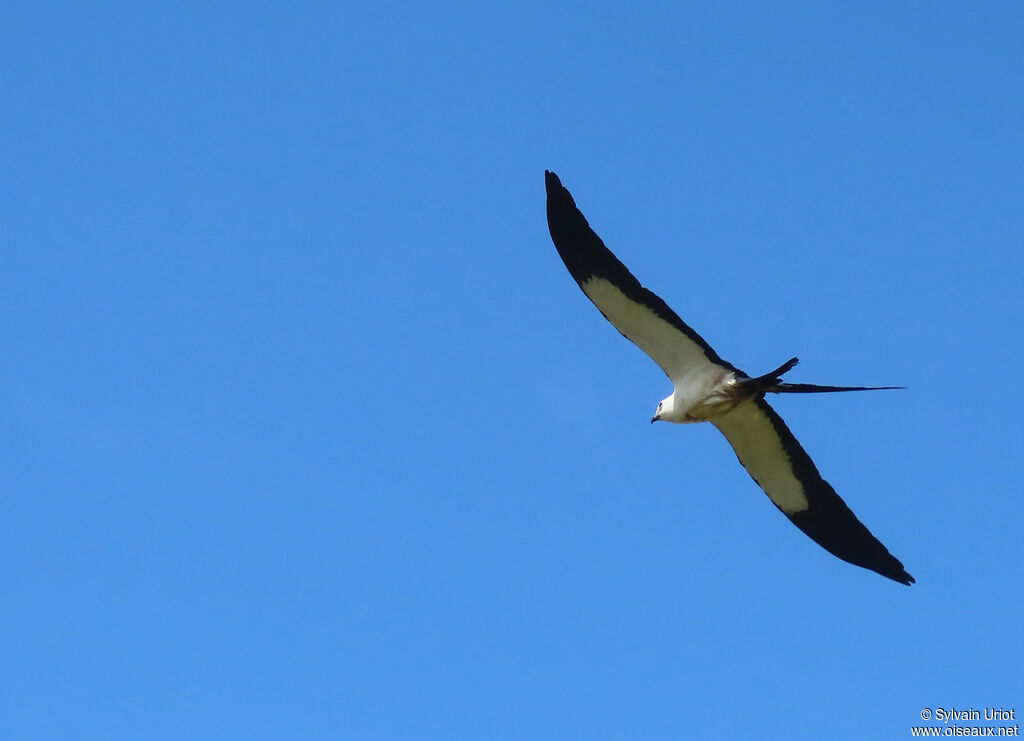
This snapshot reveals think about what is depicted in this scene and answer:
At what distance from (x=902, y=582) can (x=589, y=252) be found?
509cm

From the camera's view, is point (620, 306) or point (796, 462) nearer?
point (620, 306)

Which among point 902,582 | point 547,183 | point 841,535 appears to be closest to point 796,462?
point 841,535

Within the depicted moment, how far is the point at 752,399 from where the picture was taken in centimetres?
1127

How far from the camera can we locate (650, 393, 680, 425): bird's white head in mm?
11594

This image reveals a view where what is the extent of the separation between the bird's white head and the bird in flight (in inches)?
0.5

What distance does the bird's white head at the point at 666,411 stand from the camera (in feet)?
38.0

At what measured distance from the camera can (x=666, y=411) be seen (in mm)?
11680

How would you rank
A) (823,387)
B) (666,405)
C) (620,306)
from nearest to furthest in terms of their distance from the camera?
1. (823,387)
2. (620,306)
3. (666,405)

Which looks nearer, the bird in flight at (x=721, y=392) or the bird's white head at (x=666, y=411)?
the bird in flight at (x=721, y=392)

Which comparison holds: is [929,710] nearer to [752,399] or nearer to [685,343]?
[752,399]

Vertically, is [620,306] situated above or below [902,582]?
above

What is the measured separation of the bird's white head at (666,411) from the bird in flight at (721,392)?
0.01 m

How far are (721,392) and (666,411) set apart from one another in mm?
763

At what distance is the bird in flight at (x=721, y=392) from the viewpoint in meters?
10.7
